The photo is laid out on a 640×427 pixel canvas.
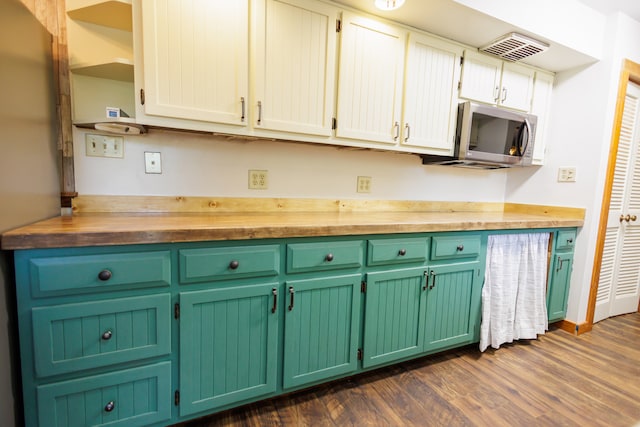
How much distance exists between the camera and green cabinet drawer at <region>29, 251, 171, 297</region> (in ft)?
3.03

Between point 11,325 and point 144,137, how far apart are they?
3.12 feet

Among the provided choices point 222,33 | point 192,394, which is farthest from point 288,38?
point 192,394

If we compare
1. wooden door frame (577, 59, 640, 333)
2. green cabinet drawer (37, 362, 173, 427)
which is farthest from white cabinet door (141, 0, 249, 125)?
wooden door frame (577, 59, 640, 333)

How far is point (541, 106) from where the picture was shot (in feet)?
7.79

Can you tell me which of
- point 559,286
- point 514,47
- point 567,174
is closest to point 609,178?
point 567,174

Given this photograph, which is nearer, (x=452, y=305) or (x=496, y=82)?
(x=452, y=305)

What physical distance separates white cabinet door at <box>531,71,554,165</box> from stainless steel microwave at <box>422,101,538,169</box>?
8.0 inches

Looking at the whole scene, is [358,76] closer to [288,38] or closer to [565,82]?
[288,38]

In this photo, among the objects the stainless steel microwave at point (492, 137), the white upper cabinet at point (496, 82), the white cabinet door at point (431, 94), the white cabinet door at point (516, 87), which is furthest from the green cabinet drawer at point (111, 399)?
the white cabinet door at point (516, 87)

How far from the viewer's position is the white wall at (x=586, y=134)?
2127mm

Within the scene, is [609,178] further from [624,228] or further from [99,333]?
[99,333]

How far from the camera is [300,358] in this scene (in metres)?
1.36

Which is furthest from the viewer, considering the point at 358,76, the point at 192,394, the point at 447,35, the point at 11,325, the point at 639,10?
the point at 639,10

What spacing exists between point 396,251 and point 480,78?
57.4 inches
